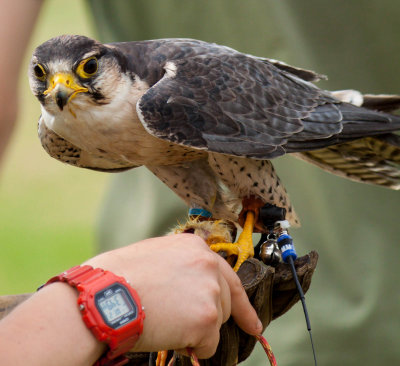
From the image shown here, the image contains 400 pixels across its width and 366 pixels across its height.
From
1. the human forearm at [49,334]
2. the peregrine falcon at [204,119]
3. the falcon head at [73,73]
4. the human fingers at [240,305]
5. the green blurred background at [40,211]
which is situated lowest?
the green blurred background at [40,211]

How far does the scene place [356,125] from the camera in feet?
7.07

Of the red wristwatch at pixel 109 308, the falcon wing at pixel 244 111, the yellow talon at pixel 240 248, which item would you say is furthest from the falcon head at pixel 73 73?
the red wristwatch at pixel 109 308

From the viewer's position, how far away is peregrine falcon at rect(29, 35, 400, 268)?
1814 mm

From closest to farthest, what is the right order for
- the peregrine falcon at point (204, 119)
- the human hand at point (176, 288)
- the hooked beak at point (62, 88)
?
the human hand at point (176, 288) < the hooked beak at point (62, 88) < the peregrine falcon at point (204, 119)

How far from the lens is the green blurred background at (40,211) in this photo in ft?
20.5

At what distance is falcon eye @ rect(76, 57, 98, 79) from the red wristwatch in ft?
2.41

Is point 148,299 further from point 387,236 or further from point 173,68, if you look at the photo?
point 387,236

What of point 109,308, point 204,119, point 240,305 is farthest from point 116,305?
point 204,119

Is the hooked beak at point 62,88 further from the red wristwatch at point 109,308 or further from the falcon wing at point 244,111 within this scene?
the red wristwatch at point 109,308

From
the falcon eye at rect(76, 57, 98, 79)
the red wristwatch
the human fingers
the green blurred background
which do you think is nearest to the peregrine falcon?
the falcon eye at rect(76, 57, 98, 79)

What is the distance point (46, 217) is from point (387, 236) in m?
5.51

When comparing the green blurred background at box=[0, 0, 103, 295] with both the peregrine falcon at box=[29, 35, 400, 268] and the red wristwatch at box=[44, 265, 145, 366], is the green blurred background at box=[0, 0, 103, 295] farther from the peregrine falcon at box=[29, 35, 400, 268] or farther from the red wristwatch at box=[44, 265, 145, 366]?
the red wristwatch at box=[44, 265, 145, 366]

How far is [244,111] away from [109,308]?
1027 millimetres

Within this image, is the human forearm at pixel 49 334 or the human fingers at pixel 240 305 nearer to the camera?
the human forearm at pixel 49 334
